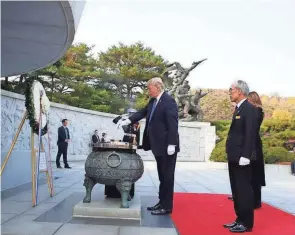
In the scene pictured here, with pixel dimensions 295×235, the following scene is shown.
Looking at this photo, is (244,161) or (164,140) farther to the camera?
(164,140)

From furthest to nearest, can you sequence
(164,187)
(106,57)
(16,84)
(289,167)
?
(106,57), (16,84), (289,167), (164,187)

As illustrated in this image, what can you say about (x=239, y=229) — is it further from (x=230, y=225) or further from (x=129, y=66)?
(x=129, y=66)

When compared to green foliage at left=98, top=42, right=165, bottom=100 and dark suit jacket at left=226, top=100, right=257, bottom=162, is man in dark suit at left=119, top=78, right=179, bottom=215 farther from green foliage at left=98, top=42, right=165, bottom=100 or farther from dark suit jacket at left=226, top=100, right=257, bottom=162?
green foliage at left=98, top=42, right=165, bottom=100

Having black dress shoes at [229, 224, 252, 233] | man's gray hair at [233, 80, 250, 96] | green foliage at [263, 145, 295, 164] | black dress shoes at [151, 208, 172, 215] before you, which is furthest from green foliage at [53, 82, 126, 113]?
black dress shoes at [229, 224, 252, 233]

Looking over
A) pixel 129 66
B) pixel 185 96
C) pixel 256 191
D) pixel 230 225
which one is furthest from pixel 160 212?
pixel 129 66

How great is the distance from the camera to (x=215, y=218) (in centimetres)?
419

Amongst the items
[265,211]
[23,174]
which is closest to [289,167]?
[265,211]

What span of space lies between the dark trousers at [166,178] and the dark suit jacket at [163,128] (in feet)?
0.31

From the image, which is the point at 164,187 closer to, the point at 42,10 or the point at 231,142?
the point at 231,142

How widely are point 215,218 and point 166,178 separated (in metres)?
0.76

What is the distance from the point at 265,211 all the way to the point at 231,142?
5.56ft

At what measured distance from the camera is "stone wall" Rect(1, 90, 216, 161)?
6410 millimetres

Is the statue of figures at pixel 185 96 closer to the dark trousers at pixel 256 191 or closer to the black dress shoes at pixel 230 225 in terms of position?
the dark trousers at pixel 256 191

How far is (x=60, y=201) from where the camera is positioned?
4.89 m
